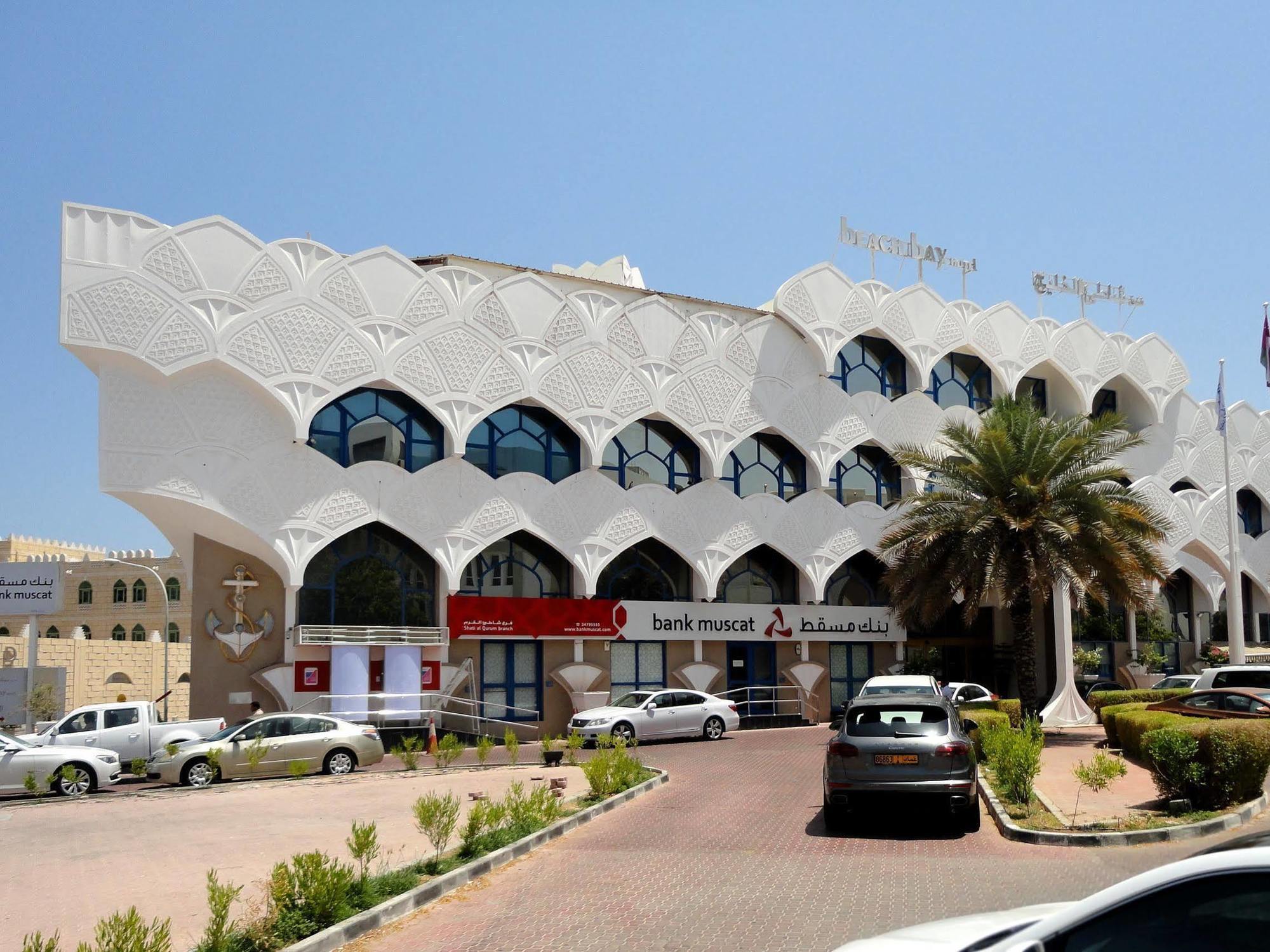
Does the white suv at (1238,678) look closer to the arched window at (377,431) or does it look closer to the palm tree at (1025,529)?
the palm tree at (1025,529)

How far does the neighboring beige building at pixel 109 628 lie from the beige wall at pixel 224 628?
30.2 meters

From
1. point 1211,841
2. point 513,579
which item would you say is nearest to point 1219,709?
point 1211,841

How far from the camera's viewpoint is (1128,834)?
12.0 metres

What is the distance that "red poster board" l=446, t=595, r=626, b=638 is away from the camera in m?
30.7

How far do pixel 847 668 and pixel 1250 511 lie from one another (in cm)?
2185

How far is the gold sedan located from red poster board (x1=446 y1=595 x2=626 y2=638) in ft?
23.3

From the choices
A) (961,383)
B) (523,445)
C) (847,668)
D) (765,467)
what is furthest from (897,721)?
(961,383)

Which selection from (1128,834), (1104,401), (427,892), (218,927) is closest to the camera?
(218,927)

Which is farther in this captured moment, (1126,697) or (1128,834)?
(1126,697)

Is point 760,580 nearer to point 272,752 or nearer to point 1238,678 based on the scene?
point 1238,678

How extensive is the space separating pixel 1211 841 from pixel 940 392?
29506mm

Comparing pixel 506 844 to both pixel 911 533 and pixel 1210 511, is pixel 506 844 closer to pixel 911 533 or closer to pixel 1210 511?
pixel 911 533

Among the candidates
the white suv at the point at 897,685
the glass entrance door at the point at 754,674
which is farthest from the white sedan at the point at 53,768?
the glass entrance door at the point at 754,674

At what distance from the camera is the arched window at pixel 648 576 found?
113ft
